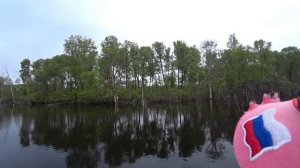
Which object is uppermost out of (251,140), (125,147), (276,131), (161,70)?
(161,70)

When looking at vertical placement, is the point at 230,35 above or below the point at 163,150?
above

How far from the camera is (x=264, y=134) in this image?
2.77 metres

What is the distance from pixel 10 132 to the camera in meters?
→ 25.6

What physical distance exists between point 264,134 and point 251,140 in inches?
7.0

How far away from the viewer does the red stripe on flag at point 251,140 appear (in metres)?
2.82

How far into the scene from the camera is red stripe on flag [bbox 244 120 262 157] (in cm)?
282

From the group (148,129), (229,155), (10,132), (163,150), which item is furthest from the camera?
(10,132)

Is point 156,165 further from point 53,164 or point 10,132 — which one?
point 10,132

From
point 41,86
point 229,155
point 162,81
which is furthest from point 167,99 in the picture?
point 229,155

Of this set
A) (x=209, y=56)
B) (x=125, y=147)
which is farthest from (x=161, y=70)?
(x=125, y=147)

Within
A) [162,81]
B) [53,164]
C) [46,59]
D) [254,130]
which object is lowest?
[53,164]

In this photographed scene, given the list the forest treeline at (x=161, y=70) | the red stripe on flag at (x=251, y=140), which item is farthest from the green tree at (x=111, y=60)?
the red stripe on flag at (x=251, y=140)

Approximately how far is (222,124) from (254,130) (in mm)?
20933

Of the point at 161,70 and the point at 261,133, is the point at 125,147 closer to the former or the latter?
the point at 261,133
